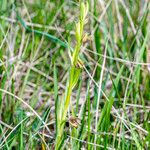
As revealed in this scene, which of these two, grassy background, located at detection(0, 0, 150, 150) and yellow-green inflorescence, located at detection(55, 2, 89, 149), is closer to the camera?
yellow-green inflorescence, located at detection(55, 2, 89, 149)

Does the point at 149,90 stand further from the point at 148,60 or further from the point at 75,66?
the point at 75,66

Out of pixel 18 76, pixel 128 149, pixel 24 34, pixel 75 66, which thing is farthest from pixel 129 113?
pixel 75 66

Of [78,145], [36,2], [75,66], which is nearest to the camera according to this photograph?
[75,66]

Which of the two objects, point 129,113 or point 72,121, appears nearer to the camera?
point 72,121

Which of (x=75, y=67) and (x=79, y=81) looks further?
(x=79, y=81)

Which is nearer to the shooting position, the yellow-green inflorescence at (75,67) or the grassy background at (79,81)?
the yellow-green inflorescence at (75,67)

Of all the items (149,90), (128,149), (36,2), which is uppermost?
(36,2)

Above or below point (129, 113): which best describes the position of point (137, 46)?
above

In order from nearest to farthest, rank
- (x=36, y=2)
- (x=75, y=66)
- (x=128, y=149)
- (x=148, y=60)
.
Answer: (x=75, y=66) < (x=128, y=149) < (x=148, y=60) < (x=36, y=2)
